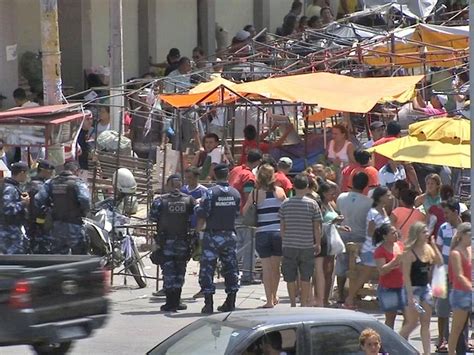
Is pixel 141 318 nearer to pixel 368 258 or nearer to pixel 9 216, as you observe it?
pixel 9 216

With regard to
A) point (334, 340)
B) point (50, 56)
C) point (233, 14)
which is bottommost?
point (334, 340)

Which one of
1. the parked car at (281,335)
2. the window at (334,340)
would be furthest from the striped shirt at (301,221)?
the window at (334,340)

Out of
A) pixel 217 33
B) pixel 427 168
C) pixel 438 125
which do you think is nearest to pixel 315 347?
pixel 438 125

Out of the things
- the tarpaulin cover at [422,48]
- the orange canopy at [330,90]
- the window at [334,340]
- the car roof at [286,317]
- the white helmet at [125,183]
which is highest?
the tarpaulin cover at [422,48]

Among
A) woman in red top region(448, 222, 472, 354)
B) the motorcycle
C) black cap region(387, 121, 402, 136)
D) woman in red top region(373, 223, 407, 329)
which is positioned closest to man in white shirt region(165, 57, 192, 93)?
black cap region(387, 121, 402, 136)

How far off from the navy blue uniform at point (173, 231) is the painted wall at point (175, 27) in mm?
16925

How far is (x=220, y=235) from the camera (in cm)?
1605

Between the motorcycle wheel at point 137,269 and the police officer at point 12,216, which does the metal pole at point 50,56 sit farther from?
the police officer at point 12,216

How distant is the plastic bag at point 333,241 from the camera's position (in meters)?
15.8

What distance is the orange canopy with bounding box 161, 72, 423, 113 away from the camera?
19.1 m

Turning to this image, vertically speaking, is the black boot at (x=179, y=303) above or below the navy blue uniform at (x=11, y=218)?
below

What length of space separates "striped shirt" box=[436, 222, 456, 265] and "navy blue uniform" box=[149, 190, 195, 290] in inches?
121

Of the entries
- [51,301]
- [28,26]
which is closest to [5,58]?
[28,26]

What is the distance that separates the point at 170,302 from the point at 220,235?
1.05 m
